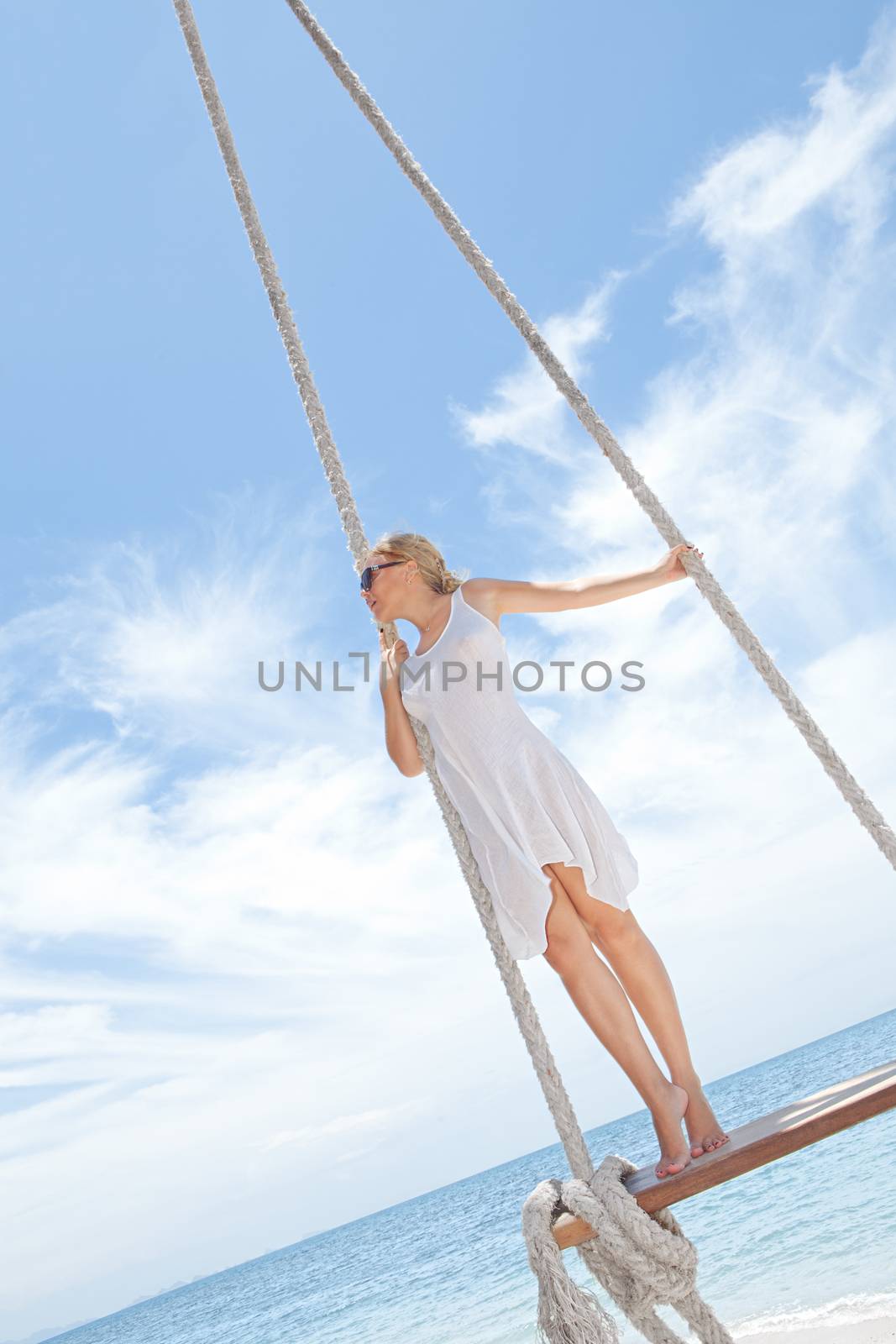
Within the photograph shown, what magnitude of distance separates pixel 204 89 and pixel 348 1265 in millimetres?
36217

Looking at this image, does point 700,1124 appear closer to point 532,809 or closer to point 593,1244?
point 593,1244

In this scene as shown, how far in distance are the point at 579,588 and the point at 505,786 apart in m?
0.61

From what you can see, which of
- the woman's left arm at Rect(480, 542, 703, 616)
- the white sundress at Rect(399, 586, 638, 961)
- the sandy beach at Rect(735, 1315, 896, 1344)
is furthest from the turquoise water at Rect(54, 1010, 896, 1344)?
the woman's left arm at Rect(480, 542, 703, 616)

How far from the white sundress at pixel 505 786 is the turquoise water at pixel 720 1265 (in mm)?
3551

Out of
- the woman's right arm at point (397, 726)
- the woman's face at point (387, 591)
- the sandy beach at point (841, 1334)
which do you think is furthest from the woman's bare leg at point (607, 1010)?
the sandy beach at point (841, 1334)

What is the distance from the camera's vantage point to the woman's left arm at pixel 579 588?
117 inches

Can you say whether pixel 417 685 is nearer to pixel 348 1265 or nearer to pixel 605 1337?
pixel 605 1337

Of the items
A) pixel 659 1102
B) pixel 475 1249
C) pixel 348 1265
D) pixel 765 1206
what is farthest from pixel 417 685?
pixel 348 1265

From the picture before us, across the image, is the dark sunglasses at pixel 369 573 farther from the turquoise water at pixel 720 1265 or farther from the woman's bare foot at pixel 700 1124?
the turquoise water at pixel 720 1265

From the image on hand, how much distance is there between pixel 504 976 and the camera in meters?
2.61

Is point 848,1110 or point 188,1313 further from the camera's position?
point 188,1313

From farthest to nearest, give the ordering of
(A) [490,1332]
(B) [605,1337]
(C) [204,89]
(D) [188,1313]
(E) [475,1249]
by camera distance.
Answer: (D) [188,1313] < (E) [475,1249] < (A) [490,1332] < (C) [204,89] < (B) [605,1337]

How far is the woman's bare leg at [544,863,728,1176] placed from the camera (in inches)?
104

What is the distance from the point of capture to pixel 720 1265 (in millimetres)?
11273
